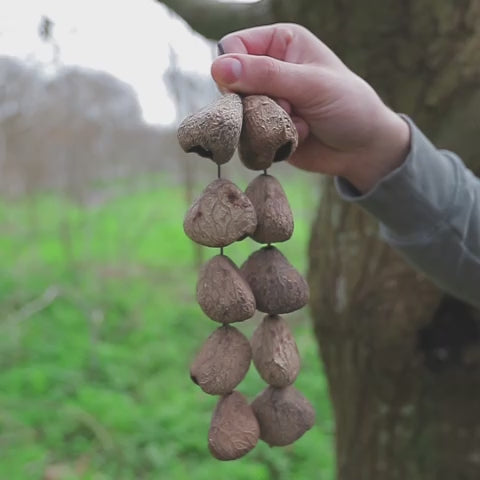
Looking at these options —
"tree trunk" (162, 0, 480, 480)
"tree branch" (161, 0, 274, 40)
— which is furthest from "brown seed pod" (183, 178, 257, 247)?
"tree branch" (161, 0, 274, 40)

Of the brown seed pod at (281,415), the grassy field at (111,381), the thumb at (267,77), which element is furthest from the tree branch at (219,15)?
the grassy field at (111,381)

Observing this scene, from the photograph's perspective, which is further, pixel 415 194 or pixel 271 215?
pixel 415 194

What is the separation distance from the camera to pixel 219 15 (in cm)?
171

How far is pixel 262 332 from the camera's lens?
Result: 29.6 inches

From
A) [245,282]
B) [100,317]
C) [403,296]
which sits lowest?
[100,317]

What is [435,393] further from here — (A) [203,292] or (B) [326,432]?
(B) [326,432]

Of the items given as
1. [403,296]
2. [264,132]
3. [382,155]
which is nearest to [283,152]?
[264,132]

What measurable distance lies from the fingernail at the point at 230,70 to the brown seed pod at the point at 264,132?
0.03 metres

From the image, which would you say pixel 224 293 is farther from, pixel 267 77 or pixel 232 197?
pixel 267 77

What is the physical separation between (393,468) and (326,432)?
158 cm

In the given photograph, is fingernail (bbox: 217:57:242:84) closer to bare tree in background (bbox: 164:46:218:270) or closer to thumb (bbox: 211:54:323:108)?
thumb (bbox: 211:54:323:108)

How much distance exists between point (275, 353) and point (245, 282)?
8 cm

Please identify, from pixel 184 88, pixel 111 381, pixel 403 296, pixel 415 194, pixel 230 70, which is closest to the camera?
pixel 230 70

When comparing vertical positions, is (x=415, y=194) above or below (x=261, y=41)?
below
